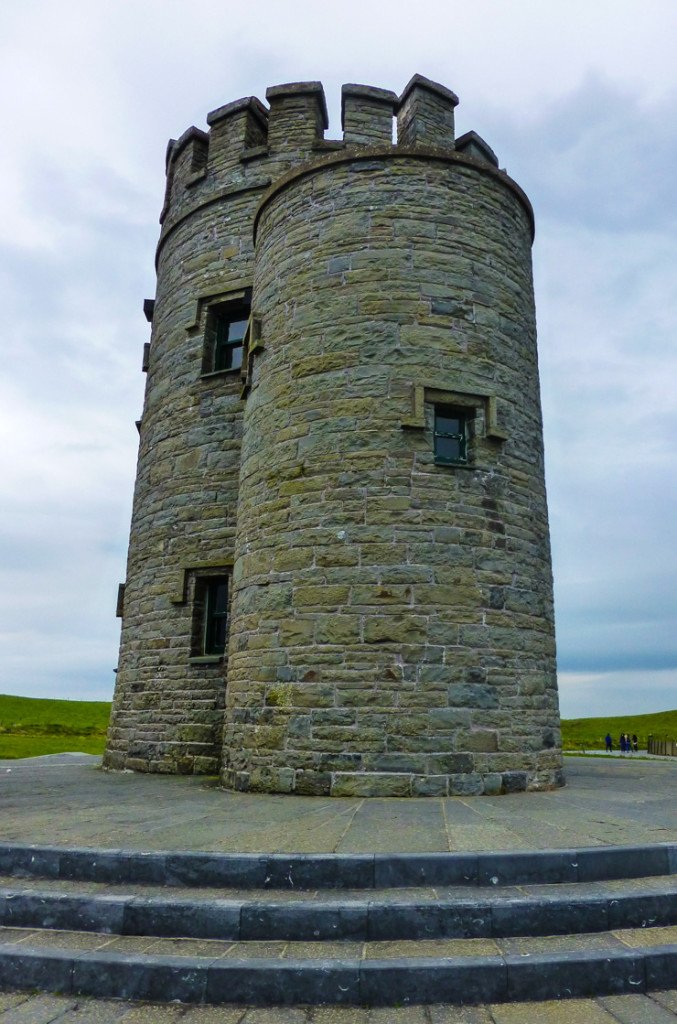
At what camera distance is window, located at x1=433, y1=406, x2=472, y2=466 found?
28.6 ft

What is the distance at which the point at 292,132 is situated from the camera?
13.1m

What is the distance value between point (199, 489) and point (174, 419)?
1646mm

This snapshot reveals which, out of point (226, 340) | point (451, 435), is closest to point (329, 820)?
point (451, 435)

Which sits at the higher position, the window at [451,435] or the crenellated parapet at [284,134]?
the crenellated parapet at [284,134]

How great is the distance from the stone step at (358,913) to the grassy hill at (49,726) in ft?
47.5

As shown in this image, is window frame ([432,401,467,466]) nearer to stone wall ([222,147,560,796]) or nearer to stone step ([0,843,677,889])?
stone wall ([222,147,560,796])

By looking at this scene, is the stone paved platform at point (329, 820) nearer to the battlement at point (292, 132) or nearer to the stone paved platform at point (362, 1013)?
the stone paved platform at point (362, 1013)

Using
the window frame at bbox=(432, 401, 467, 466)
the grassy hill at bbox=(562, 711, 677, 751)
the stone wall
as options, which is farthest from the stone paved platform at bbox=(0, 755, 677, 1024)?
the grassy hill at bbox=(562, 711, 677, 751)

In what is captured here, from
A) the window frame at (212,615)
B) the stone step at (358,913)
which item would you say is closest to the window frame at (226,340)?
the window frame at (212,615)

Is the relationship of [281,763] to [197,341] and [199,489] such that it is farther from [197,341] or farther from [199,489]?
[197,341]

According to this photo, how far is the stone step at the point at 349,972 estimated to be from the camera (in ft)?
12.2

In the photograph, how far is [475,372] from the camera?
8.95 m

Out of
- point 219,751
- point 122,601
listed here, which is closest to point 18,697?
point 122,601

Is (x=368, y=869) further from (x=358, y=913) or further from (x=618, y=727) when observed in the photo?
(x=618, y=727)
